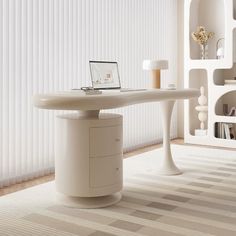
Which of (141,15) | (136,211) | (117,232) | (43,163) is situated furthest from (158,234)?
(141,15)

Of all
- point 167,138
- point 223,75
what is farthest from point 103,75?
point 223,75

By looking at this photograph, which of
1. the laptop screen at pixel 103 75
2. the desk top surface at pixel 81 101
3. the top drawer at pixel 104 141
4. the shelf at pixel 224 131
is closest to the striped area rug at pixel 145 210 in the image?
the top drawer at pixel 104 141

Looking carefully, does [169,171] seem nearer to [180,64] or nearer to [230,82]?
[230,82]

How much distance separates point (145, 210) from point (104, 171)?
32 cm

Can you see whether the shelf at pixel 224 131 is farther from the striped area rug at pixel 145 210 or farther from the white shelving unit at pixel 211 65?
the striped area rug at pixel 145 210

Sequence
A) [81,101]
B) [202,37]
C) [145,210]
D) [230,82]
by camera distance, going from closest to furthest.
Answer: [81,101], [145,210], [230,82], [202,37]

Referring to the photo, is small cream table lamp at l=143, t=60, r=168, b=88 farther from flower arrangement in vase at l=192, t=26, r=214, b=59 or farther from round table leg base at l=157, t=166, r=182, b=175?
flower arrangement in vase at l=192, t=26, r=214, b=59

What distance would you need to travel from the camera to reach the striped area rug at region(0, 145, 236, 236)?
2.15 metres

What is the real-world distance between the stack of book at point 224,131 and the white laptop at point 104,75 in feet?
6.23

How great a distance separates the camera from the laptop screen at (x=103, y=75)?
3004 mm

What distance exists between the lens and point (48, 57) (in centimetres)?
333

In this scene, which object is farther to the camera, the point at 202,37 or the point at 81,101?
the point at 202,37

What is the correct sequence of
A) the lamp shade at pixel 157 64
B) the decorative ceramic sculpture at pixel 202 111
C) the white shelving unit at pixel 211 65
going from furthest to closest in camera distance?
the decorative ceramic sculpture at pixel 202 111, the white shelving unit at pixel 211 65, the lamp shade at pixel 157 64

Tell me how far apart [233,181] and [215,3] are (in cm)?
253
